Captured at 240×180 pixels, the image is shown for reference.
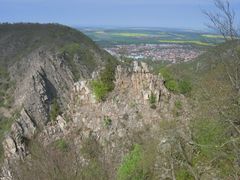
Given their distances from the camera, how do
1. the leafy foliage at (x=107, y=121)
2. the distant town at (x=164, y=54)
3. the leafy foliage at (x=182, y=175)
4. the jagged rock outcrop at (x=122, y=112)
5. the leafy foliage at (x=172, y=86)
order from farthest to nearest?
the distant town at (x=164, y=54)
the leafy foliage at (x=172, y=86)
the leafy foliage at (x=107, y=121)
the jagged rock outcrop at (x=122, y=112)
the leafy foliage at (x=182, y=175)

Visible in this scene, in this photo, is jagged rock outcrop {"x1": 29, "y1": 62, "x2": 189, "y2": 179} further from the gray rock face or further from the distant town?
the gray rock face

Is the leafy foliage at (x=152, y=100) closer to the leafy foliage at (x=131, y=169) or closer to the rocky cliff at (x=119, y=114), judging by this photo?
the rocky cliff at (x=119, y=114)

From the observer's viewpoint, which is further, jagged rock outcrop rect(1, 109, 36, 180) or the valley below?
jagged rock outcrop rect(1, 109, 36, 180)

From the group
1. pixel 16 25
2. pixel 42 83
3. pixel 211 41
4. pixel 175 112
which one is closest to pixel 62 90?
pixel 42 83

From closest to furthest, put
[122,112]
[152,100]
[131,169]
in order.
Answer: [131,169]
[152,100]
[122,112]

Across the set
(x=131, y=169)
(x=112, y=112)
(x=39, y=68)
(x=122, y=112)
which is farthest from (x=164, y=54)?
(x=131, y=169)

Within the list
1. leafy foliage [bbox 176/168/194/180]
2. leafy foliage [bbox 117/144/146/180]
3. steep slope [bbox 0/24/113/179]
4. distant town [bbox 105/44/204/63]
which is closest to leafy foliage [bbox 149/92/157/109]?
distant town [bbox 105/44/204/63]

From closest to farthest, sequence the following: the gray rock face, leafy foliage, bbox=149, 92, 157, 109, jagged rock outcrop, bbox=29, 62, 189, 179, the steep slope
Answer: jagged rock outcrop, bbox=29, 62, 189, 179, leafy foliage, bbox=149, 92, 157, 109, the steep slope, the gray rock face

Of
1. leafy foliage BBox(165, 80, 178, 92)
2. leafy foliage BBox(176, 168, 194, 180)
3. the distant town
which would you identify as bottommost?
the distant town

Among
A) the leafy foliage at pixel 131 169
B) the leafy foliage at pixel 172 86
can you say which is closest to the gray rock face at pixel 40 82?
the leafy foliage at pixel 172 86

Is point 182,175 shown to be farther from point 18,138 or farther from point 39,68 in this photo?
point 39,68

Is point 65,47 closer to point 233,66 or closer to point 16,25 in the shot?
point 16,25
